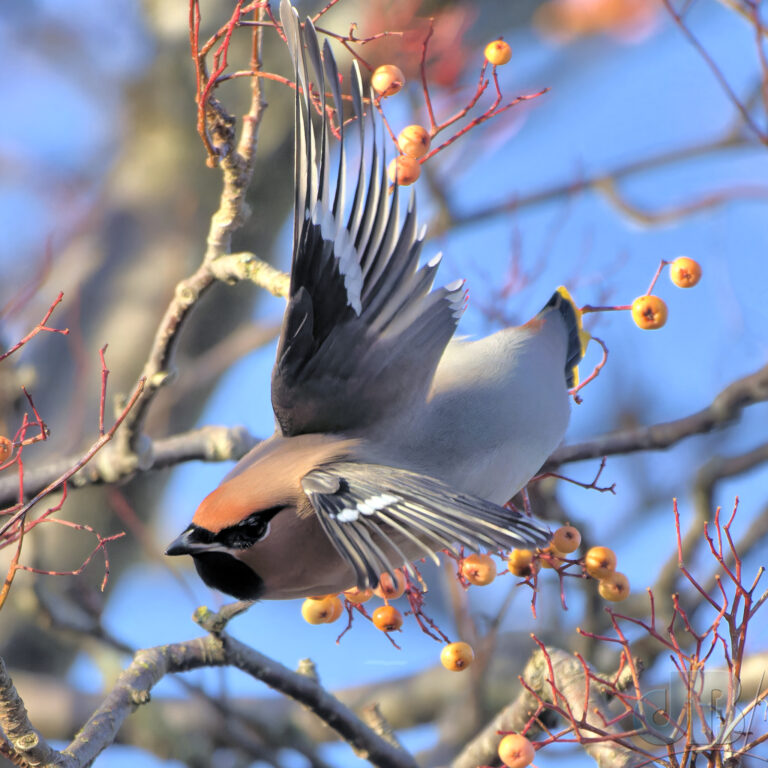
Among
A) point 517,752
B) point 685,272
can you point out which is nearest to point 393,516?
point 517,752

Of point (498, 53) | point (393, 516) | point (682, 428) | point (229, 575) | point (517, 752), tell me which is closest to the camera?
point (393, 516)

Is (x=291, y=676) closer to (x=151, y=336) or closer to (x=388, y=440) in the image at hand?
(x=388, y=440)

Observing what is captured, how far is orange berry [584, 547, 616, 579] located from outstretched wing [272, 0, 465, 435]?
0.37 meters

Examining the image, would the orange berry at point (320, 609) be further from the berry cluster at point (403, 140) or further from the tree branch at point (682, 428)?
the berry cluster at point (403, 140)

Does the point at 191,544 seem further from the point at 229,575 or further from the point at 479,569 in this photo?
the point at 479,569

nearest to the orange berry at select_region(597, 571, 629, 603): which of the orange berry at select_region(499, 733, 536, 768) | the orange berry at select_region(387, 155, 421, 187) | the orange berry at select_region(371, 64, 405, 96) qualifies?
the orange berry at select_region(499, 733, 536, 768)

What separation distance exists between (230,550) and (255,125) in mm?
571

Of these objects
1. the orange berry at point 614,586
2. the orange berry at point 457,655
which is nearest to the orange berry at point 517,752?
the orange berry at point 457,655

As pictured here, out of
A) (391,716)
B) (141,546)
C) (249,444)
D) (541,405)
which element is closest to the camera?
(541,405)

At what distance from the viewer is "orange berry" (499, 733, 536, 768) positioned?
120cm

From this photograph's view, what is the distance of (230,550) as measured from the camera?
1.03 metres

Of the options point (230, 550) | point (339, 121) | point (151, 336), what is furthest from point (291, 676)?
point (151, 336)

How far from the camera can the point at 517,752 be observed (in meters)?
1.20

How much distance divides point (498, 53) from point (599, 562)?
743 millimetres
